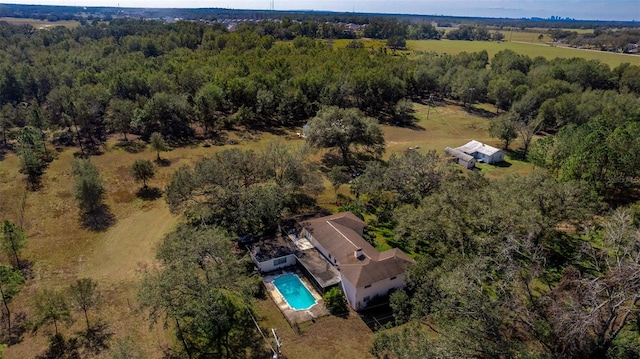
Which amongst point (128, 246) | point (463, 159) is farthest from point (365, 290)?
point (463, 159)

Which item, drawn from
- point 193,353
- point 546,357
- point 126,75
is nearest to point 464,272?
point 546,357

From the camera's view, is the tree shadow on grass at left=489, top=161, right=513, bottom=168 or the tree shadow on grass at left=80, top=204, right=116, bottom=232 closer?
the tree shadow on grass at left=80, top=204, right=116, bottom=232

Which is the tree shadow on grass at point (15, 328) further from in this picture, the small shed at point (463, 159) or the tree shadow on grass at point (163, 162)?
the small shed at point (463, 159)

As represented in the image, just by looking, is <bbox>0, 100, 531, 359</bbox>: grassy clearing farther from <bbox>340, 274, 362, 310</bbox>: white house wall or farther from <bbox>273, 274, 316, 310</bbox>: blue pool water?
<bbox>273, 274, 316, 310</bbox>: blue pool water

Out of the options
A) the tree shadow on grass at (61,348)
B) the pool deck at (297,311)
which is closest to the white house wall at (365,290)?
the pool deck at (297,311)

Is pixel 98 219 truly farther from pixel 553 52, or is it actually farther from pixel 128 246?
pixel 553 52

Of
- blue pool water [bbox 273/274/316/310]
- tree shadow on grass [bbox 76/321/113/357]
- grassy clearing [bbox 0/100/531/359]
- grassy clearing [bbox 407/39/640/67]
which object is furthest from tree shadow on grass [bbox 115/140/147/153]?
grassy clearing [bbox 407/39/640/67]

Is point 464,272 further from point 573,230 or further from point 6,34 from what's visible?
point 6,34
